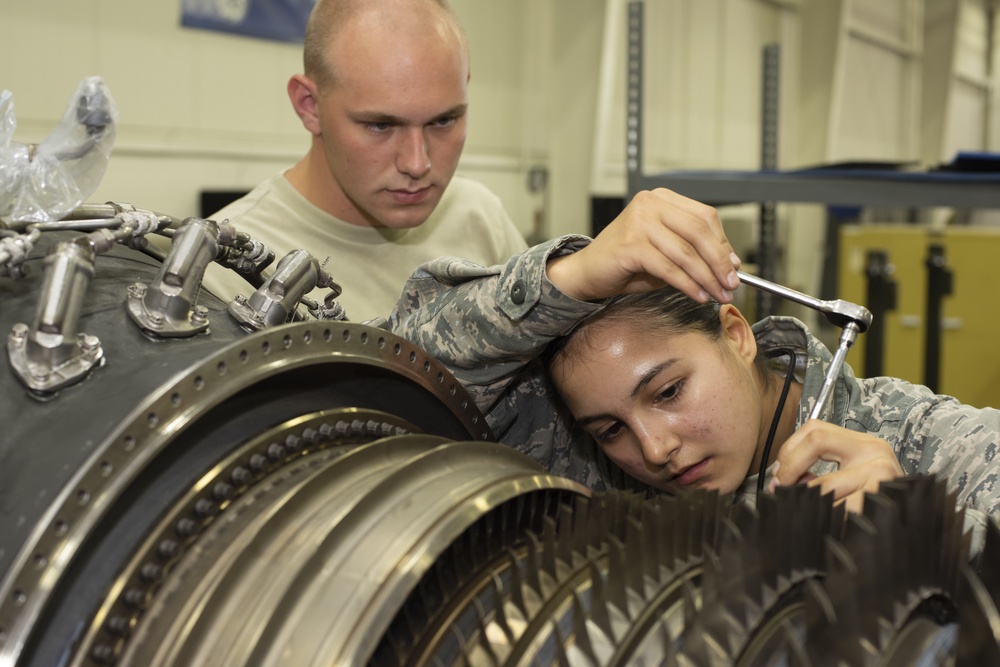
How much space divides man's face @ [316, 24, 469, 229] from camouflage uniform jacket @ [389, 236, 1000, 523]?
44cm

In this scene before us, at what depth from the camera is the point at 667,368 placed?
2.92 ft

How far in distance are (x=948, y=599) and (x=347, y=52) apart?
3.66 ft

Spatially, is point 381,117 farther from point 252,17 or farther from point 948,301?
point 948,301

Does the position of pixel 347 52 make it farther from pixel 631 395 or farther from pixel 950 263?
pixel 950 263

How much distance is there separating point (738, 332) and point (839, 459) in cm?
35

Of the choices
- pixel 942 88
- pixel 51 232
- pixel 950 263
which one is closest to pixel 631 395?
pixel 51 232

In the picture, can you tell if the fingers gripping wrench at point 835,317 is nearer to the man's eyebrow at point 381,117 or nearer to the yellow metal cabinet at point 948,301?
the man's eyebrow at point 381,117

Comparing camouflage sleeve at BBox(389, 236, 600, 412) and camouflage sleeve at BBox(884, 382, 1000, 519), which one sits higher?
camouflage sleeve at BBox(389, 236, 600, 412)

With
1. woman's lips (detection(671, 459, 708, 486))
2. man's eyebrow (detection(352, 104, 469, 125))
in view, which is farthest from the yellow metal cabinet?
woman's lips (detection(671, 459, 708, 486))

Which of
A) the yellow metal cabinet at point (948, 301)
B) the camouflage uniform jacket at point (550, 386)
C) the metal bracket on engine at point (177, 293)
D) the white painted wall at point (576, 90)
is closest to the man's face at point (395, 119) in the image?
the camouflage uniform jacket at point (550, 386)

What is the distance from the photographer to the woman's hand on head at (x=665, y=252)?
0.76 meters

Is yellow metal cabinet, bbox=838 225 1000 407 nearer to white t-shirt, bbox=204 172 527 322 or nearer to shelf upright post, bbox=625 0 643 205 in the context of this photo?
shelf upright post, bbox=625 0 643 205

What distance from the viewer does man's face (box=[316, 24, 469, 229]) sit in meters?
1.35

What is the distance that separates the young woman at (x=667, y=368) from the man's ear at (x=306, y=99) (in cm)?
60
